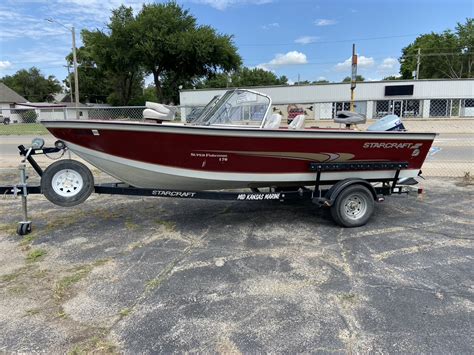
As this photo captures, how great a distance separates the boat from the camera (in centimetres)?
460

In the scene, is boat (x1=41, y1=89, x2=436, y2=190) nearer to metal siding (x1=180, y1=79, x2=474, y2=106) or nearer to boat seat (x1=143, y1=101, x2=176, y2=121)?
boat seat (x1=143, y1=101, x2=176, y2=121)

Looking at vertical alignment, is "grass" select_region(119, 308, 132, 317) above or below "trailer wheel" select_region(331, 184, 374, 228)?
below

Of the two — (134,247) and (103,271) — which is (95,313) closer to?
(103,271)

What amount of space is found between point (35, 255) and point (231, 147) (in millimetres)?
2604

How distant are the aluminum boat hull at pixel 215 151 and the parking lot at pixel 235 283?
75cm

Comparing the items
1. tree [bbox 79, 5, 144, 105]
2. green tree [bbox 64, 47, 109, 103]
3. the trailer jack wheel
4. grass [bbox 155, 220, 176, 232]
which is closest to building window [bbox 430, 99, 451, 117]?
tree [bbox 79, 5, 144, 105]

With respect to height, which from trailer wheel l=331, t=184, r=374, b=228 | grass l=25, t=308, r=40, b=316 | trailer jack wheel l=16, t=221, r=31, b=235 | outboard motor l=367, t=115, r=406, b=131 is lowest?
grass l=25, t=308, r=40, b=316

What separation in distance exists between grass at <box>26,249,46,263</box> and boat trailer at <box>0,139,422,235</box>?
71 cm

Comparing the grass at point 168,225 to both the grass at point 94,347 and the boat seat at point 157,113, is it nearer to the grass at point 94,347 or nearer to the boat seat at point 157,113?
the boat seat at point 157,113

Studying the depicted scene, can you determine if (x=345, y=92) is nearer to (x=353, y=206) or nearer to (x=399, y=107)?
(x=399, y=107)

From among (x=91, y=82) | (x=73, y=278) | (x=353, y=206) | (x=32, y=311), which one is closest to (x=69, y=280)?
(x=73, y=278)

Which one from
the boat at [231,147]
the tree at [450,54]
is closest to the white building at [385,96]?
the tree at [450,54]

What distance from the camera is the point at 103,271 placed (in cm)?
394

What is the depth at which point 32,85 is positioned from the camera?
287ft
